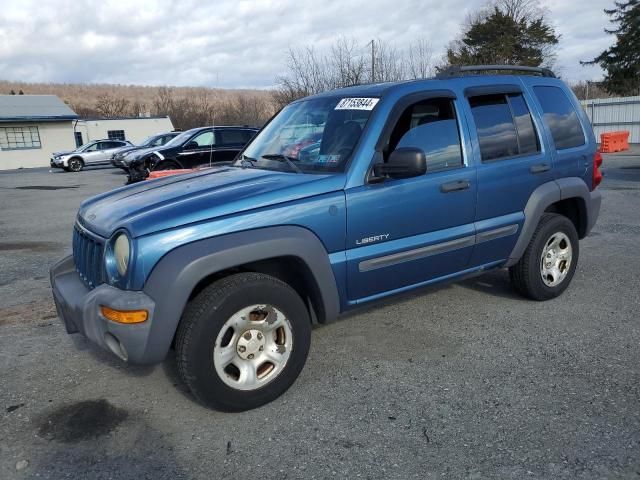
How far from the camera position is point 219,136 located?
15539 mm

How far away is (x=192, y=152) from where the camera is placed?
15305 mm

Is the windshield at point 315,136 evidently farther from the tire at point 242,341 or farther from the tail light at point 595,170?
the tail light at point 595,170

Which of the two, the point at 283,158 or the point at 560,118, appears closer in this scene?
the point at 283,158

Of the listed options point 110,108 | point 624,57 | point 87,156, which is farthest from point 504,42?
point 110,108

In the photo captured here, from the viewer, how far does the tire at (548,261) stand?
15.0 feet

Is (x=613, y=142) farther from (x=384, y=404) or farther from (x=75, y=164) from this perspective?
(x=75, y=164)

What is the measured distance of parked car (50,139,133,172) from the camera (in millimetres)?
28656

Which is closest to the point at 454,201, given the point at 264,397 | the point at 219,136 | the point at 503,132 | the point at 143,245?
the point at 503,132

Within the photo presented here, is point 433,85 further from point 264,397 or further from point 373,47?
point 373,47

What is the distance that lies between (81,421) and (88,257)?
0.96m

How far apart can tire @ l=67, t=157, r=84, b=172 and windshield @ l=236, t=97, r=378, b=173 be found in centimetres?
2741

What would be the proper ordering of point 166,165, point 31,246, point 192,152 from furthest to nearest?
1. point 192,152
2. point 166,165
3. point 31,246

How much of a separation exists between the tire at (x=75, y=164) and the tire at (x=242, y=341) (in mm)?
28860

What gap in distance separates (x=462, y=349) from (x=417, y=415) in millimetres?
995
